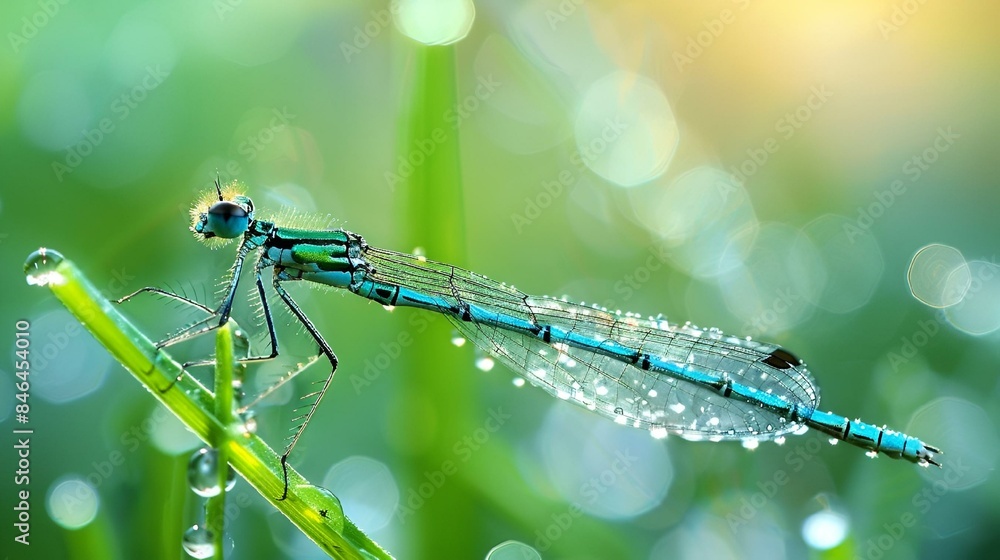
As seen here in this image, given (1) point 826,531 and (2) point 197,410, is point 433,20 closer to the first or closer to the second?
(2) point 197,410

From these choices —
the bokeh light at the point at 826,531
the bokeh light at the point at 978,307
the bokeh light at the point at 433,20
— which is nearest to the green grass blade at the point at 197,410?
the bokeh light at the point at 826,531

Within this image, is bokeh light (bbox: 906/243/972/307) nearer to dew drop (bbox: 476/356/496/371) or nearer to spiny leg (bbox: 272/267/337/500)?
dew drop (bbox: 476/356/496/371)

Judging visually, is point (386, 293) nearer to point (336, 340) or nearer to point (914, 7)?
point (336, 340)

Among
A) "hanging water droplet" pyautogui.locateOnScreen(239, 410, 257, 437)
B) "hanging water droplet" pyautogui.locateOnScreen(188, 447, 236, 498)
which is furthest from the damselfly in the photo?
"hanging water droplet" pyautogui.locateOnScreen(188, 447, 236, 498)

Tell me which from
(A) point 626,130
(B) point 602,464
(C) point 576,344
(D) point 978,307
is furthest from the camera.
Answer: (A) point 626,130

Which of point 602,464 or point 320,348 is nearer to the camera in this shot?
point 320,348

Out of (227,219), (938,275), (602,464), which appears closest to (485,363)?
(602,464)

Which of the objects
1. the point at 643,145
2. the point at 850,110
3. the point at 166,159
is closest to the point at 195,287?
the point at 166,159
